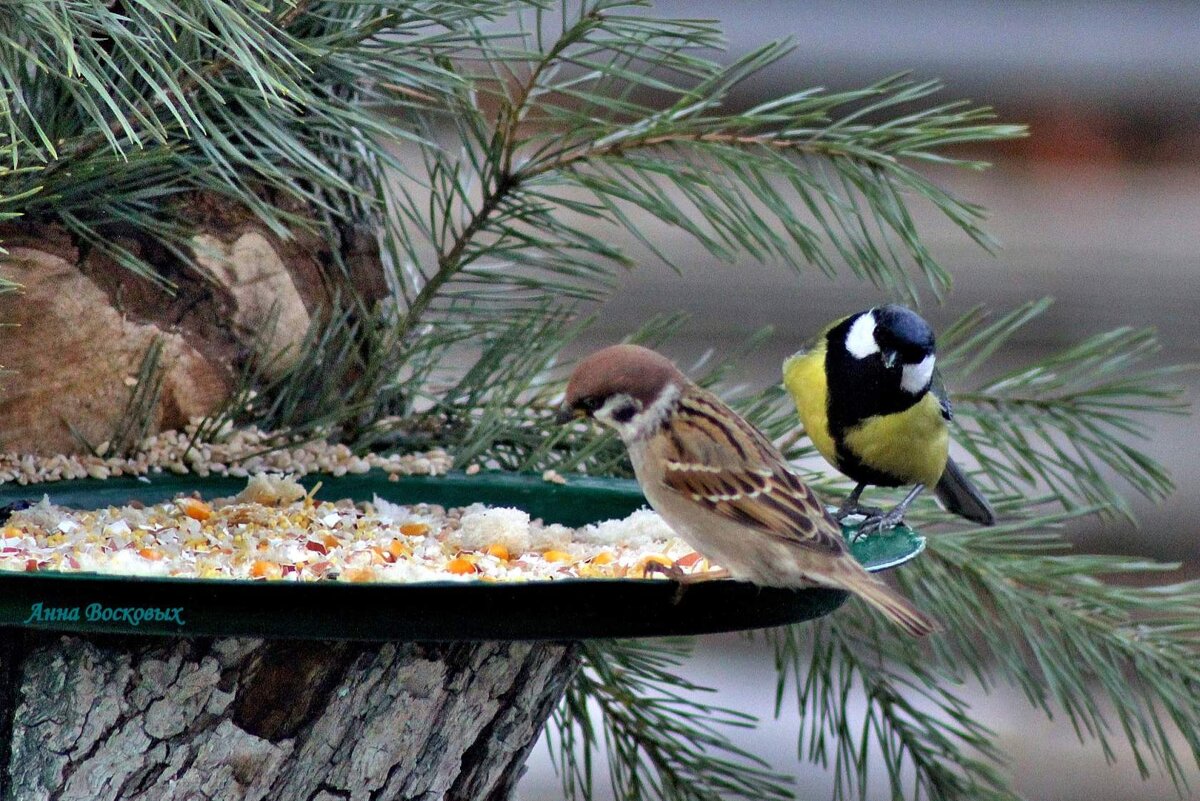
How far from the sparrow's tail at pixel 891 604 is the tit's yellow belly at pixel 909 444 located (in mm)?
502

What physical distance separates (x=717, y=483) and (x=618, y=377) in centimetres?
13

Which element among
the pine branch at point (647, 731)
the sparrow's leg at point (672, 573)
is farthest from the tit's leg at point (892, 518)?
the sparrow's leg at point (672, 573)

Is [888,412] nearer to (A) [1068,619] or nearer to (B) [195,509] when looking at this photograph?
(A) [1068,619]

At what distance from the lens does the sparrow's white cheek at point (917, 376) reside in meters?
1.63

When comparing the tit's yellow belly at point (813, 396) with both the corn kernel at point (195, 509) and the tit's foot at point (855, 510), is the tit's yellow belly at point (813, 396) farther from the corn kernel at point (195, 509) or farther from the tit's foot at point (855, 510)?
the corn kernel at point (195, 509)

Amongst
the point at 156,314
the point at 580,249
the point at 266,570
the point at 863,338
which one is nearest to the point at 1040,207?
the point at 863,338

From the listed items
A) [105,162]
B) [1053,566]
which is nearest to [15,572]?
[105,162]

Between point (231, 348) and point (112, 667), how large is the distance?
47 centimetres

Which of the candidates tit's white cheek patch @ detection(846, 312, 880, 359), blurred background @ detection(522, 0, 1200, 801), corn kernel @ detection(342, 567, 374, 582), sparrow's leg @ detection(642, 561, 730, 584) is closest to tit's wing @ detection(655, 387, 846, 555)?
→ sparrow's leg @ detection(642, 561, 730, 584)

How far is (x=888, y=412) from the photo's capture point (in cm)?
167

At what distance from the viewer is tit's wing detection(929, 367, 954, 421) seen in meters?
1.57

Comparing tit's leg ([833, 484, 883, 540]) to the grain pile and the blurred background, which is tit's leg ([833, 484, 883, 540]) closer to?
the grain pile

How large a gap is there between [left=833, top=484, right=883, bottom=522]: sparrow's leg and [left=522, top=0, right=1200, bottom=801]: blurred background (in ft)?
3.83

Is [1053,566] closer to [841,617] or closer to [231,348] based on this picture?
[841,617]
